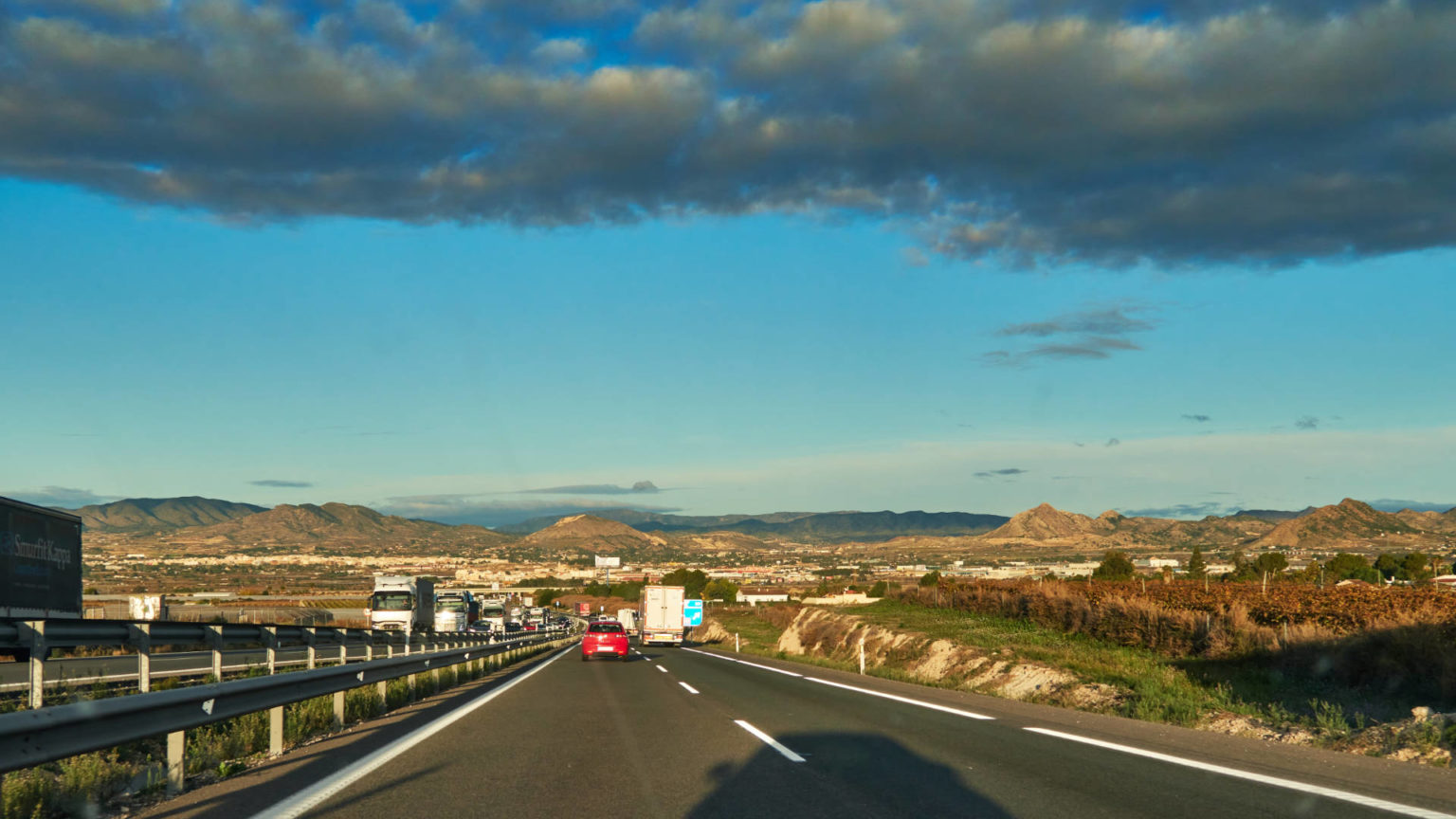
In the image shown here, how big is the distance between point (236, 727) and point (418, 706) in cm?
539

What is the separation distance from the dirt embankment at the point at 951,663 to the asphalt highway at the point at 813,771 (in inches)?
237

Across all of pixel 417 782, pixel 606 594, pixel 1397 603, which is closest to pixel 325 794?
pixel 417 782

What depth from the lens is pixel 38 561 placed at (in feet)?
83.0

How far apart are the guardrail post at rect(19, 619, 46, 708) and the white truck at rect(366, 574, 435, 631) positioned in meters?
37.9

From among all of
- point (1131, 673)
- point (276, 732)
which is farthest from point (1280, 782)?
point (1131, 673)

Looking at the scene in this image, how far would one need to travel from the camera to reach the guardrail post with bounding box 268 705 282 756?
1067cm

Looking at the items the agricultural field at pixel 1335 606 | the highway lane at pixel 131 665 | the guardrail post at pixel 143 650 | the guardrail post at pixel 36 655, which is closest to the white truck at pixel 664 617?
the highway lane at pixel 131 665

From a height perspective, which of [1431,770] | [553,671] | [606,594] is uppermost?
[1431,770]

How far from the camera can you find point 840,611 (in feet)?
207

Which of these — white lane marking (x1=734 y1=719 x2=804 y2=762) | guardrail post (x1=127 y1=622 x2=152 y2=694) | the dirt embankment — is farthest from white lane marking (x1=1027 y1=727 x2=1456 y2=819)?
guardrail post (x1=127 y1=622 x2=152 y2=694)

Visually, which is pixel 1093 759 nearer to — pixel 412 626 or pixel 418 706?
pixel 418 706

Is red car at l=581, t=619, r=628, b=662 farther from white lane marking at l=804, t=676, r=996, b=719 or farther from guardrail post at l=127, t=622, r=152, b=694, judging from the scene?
guardrail post at l=127, t=622, r=152, b=694

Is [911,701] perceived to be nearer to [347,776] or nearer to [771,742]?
[771,742]

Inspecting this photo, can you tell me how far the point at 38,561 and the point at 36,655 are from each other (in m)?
16.1
